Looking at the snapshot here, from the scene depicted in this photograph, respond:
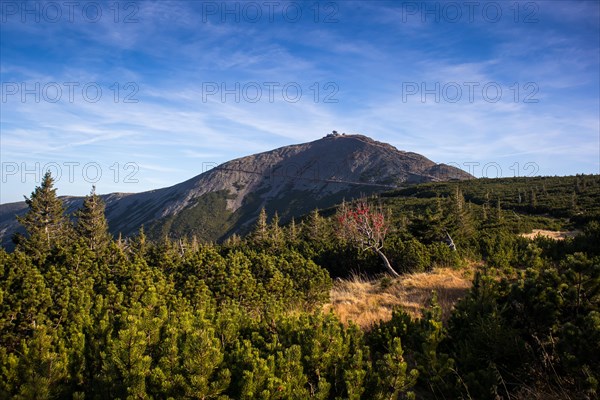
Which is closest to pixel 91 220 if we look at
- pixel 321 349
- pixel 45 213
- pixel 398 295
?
pixel 45 213

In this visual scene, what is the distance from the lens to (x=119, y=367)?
391 centimetres

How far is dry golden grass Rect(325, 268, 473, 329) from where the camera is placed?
8945 mm

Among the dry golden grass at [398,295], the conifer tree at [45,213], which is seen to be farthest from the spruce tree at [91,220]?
the dry golden grass at [398,295]

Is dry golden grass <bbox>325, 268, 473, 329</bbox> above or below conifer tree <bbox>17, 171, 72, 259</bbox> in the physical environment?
below

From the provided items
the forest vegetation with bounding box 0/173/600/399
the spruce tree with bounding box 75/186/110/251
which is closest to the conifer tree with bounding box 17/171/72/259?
the spruce tree with bounding box 75/186/110/251

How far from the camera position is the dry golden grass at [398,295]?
8.95 meters

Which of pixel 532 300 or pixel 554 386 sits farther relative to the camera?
pixel 532 300

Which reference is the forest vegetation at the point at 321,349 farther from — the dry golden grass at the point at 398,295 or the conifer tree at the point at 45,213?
the conifer tree at the point at 45,213

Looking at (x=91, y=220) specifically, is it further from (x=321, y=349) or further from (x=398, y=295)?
(x=321, y=349)

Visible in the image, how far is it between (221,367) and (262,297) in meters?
7.52

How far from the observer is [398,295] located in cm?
1166

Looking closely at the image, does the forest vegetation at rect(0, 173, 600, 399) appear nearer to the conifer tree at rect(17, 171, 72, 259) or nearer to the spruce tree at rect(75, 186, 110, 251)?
the conifer tree at rect(17, 171, 72, 259)

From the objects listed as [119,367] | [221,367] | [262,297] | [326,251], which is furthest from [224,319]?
[326,251]

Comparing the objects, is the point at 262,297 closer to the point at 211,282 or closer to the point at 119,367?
the point at 211,282
